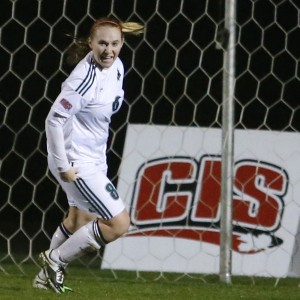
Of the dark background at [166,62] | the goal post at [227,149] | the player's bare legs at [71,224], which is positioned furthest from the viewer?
the dark background at [166,62]

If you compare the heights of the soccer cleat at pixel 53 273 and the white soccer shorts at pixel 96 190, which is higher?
the white soccer shorts at pixel 96 190

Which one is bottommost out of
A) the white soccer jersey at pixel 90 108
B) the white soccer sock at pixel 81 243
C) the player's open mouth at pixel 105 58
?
the white soccer sock at pixel 81 243

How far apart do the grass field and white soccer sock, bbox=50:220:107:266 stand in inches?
6.1

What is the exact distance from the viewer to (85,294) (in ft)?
15.9

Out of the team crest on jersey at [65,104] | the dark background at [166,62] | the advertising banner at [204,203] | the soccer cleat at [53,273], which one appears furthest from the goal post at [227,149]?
the team crest on jersey at [65,104]

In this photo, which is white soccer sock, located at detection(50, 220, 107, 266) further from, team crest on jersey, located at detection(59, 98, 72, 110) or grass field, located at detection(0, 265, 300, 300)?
team crest on jersey, located at detection(59, 98, 72, 110)

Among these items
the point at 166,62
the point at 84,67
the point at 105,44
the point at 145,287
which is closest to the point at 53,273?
the point at 145,287

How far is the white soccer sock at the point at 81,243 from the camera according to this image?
16.1 feet

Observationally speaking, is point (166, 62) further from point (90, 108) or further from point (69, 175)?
point (69, 175)

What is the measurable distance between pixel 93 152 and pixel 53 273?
531 mm

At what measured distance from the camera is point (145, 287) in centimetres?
520

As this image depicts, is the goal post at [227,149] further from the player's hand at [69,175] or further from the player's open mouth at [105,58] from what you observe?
the player's hand at [69,175]

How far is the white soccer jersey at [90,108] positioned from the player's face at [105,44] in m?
0.04

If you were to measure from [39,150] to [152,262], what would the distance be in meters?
1.33
